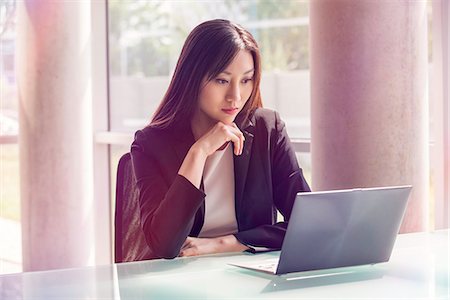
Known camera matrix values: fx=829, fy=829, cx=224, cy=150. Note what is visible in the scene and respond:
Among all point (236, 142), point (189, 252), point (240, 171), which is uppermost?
point (236, 142)

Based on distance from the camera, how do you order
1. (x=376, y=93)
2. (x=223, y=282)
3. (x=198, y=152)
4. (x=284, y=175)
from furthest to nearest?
(x=376, y=93) < (x=284, y=175) < (x=198, y=152) < (x=223, y=282)

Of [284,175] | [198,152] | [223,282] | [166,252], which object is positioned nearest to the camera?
[223,282]

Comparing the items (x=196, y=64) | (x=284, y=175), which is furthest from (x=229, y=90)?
(x=284, y=175)

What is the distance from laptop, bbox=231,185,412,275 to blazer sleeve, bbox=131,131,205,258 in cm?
37

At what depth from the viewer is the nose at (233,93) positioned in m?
2.91

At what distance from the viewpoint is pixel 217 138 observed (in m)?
2.79

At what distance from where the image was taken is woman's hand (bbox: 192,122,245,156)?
9.10 ft

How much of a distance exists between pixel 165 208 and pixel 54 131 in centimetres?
273

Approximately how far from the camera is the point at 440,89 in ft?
13.7

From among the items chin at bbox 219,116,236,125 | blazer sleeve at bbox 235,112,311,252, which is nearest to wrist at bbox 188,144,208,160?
chin at bbox 219,116,236,125

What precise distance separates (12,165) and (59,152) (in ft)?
2.32

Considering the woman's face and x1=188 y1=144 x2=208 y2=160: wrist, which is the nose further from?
x1=188 y1=144 x2=208 y2=160: wrist

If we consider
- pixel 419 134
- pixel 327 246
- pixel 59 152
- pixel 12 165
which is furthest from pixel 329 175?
pixel 12 165

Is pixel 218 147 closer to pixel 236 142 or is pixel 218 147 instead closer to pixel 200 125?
pixel 236 142
